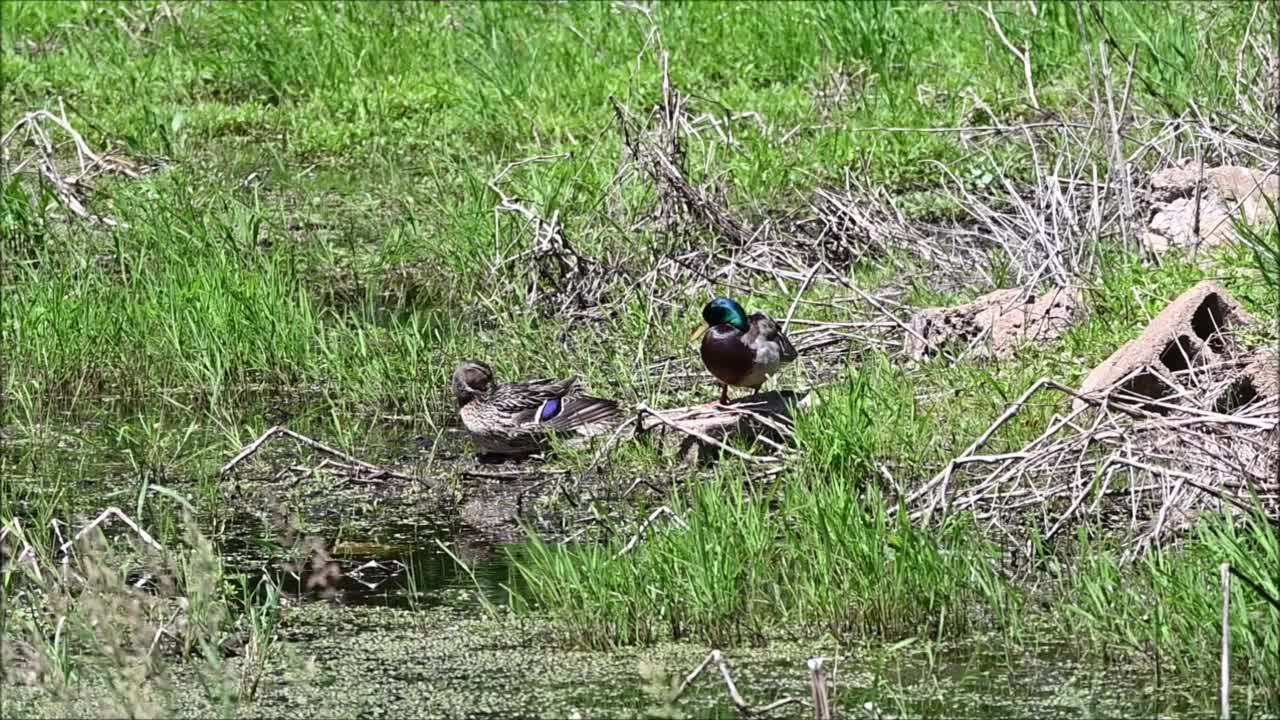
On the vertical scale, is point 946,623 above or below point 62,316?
above

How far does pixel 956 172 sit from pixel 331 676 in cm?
507

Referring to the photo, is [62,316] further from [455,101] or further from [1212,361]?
[1212,361]

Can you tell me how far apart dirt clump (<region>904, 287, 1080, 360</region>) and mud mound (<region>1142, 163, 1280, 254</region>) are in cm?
60

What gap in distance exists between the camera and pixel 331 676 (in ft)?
16.6

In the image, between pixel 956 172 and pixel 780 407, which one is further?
pixel 956 172

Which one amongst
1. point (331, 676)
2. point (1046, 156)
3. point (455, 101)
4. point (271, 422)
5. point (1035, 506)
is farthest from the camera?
point (455, 101)

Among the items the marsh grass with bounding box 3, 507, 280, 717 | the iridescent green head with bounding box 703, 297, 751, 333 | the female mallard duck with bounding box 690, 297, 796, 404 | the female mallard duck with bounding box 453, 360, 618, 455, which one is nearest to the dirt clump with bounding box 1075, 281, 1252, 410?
A: the female mallard duck with bounding box 690, 297, 796, 404

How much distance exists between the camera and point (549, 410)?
7.19 m

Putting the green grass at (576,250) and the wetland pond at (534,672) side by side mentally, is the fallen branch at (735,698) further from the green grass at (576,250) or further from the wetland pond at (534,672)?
the green grass at (576,250)

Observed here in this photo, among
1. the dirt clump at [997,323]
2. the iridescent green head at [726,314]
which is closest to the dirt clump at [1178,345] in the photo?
the dirt clump at [997,323]

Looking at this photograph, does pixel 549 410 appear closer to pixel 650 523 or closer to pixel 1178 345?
pixel 650 523

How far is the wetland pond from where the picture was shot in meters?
4.75

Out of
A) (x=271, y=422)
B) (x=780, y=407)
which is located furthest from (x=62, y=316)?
(x=780, y=407)

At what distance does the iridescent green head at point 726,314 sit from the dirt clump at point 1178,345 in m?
1.16
